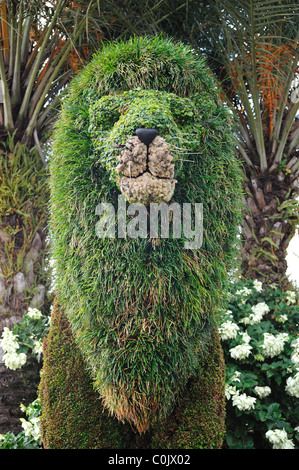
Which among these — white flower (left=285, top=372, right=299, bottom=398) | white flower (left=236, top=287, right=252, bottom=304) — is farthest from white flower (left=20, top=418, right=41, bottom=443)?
white flower (left=236, top=287, right=252, bottom=304)

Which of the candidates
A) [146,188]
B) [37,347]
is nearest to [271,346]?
[37,347]

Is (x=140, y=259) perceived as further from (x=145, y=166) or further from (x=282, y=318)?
(x=282, y=318)

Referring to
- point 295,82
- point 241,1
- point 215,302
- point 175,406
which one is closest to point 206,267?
point 215,302

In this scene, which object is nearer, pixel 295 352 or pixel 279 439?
pixel 279 439

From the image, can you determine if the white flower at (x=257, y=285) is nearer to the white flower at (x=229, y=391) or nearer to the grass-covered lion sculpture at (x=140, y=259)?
the white flower at (x=229, y=391)

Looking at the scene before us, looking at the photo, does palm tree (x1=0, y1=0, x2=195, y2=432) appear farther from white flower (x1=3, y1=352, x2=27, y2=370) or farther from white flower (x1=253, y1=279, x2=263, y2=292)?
white flower (x1=253, y1=279, x2=263, y2=292)

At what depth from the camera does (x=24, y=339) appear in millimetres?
2301

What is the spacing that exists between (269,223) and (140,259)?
1.94m

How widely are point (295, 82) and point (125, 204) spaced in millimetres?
2349

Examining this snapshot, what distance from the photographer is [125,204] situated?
1425 mm

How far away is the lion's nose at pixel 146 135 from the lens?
4.25 ft

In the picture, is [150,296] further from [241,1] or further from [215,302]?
[241,1]

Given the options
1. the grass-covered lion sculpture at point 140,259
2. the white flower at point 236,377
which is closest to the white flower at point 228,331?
the white flower at point 236,377

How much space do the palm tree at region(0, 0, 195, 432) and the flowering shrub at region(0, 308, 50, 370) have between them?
13cm
